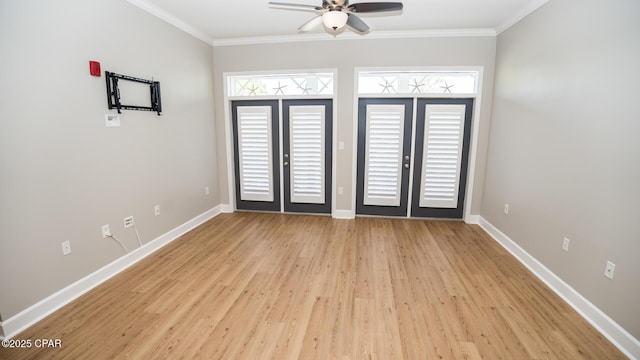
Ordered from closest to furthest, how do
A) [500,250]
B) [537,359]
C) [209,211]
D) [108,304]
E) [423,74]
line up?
[537,359] → [108,304] → [500,250] → [423,74] → [209,211]

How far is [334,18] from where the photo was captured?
2.43 metres

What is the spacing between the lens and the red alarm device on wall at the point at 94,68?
8.25 feet

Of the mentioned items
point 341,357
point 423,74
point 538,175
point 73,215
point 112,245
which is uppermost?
point 423,74

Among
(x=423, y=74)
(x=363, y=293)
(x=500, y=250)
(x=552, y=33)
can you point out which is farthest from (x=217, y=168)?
(x=552, y=33)

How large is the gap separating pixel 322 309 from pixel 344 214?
2.44 m

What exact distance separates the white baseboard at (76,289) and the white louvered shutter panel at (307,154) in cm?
192

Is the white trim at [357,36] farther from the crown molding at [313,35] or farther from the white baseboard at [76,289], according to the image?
the white baseboard at [76,289]

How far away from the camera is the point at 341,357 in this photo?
72.6 inches

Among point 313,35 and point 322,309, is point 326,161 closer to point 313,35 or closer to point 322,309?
point 313,35

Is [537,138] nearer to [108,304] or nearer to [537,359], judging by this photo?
[537,359]

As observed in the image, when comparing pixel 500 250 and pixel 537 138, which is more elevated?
pixel 537 138

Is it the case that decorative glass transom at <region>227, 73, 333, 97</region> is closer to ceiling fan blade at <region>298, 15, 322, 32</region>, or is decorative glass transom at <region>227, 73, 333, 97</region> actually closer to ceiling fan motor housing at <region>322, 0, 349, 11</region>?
ceiling fan blade at <region>298, 15, 322, 32</region>

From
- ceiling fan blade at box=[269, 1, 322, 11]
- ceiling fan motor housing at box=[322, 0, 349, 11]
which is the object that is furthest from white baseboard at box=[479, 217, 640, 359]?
ceiling fan blade at box=[269, 1, 322, 11]

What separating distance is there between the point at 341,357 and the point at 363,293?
78cm
